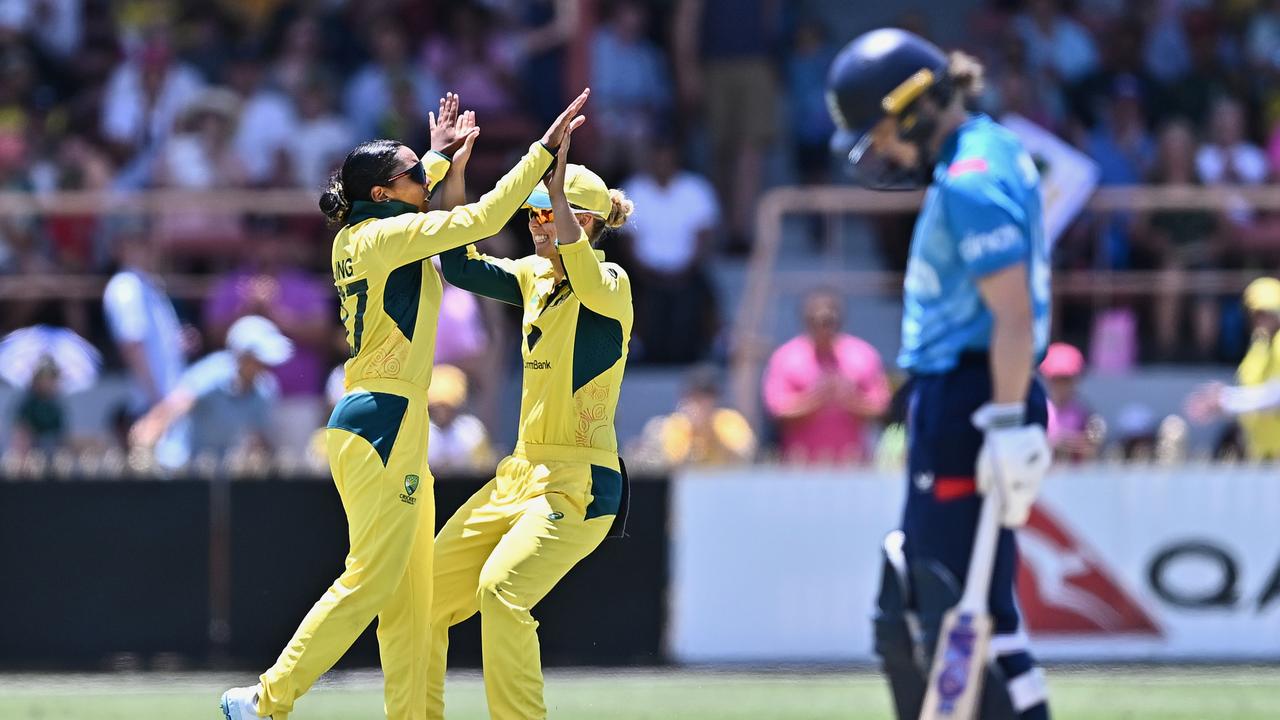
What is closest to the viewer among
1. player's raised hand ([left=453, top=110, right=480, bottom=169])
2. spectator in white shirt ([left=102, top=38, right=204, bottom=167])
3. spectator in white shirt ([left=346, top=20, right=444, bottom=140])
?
player's raised hand ([left=453, top=110, right=480, bottom=169])

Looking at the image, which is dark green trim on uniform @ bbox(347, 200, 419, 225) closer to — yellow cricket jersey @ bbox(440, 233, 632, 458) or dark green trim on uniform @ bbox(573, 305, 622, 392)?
yellow cricket jersey @ bbox(440, 233, 632, 458)

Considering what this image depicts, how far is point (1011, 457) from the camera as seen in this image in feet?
18.2

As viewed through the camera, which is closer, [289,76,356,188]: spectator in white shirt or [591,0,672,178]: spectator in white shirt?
[289,76,356,188]: spectator in white shirt

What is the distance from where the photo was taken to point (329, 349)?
523 inches

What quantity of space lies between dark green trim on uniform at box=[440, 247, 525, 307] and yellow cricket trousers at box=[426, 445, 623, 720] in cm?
55

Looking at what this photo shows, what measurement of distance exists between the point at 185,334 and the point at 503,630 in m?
7.46

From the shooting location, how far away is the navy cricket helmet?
5938mm

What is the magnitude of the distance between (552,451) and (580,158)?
25.2ft

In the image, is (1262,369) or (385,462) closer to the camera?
(385,462)

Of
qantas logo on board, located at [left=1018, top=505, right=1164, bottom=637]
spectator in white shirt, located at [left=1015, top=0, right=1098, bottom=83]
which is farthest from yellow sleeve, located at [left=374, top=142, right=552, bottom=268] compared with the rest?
spectator in white shirt, located at [left=1015, top=0, right=1098, bottom=83]

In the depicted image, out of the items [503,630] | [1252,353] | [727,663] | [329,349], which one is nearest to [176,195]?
[329,349]

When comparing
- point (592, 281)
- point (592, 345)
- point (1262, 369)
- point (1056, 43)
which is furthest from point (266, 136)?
Result: point (592, 281)

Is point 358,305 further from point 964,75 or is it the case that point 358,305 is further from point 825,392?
point 825,392

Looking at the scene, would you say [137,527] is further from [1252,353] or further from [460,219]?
[1252,353]
